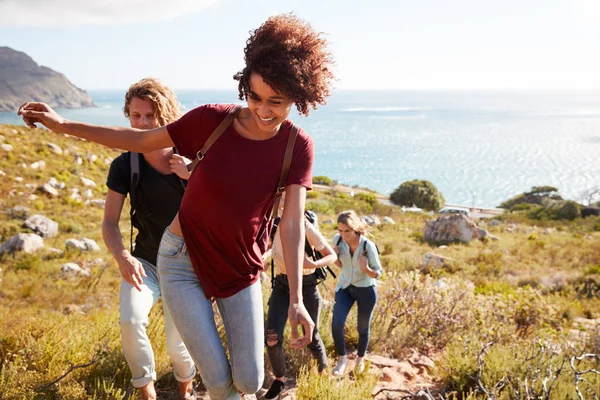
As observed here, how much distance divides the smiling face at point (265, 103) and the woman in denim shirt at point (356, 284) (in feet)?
A: 7.69

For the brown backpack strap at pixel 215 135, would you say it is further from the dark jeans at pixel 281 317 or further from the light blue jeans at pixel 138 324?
the dark jeans at pixel 281 317

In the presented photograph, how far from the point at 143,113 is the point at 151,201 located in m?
0.52

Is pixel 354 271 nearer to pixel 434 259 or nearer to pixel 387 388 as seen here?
pixel 387 388

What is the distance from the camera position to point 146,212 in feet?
9.16

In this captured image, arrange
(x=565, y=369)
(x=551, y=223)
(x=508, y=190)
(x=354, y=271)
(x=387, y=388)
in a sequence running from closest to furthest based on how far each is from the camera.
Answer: (x=387, y=388)
(x=565, y=369)
(x=354, y=271)
(x=551, y=223)
(x=508, y=190)

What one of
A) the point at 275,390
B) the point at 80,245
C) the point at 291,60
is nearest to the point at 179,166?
the point at 291,60

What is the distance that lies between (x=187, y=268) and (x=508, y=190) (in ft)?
227

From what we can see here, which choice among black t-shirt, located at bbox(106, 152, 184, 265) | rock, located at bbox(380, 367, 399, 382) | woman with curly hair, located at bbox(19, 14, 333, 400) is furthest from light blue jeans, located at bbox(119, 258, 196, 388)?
rock, located at bbox(380, 367, 399, 382)

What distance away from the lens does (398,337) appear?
4914 millimetres

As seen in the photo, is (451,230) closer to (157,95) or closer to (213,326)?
(157,95)

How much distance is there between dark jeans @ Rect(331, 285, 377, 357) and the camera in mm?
4113

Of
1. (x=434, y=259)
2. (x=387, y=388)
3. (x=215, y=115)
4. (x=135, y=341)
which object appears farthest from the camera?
(x=434, y=259)

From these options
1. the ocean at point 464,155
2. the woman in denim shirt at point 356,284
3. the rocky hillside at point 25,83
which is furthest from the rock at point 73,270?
the rocky hillside at point 25,83

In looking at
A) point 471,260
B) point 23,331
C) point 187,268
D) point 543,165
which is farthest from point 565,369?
point 543,165
